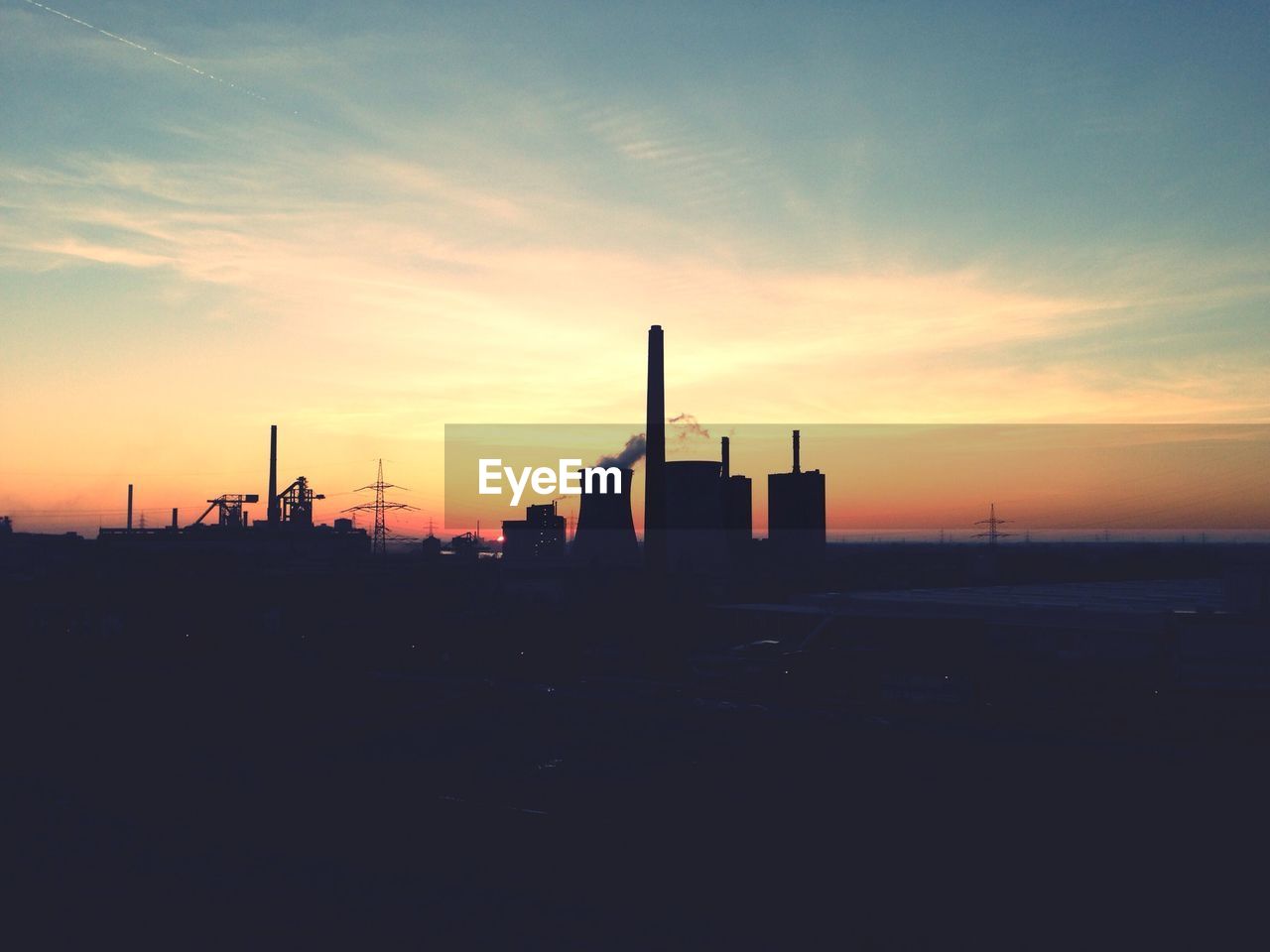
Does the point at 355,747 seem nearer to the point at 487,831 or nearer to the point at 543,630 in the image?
the point at 487,831

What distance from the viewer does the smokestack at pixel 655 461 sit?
58219 mm

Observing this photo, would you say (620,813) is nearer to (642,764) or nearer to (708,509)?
(642,764)

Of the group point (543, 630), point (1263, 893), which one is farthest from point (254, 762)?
point (543, 630)

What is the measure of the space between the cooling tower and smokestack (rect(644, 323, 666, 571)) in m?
26.7

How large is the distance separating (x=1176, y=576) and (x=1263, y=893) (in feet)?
313

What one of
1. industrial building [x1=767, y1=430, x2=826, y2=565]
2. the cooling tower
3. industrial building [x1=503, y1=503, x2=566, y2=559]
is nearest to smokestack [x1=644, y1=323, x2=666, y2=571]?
the cooling tower

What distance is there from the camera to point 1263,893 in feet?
51.1

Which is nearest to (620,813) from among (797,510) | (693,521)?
(693,521)

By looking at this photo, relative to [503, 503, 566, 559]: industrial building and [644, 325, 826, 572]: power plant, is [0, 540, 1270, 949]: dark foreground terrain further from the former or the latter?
[503, 503, 566, 559]: industrial building

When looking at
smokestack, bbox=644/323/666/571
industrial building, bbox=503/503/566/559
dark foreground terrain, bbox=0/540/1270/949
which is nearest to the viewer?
dark foreground terrain, bbox=0/540/1270/949

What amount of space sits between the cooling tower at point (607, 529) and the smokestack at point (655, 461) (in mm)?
26735

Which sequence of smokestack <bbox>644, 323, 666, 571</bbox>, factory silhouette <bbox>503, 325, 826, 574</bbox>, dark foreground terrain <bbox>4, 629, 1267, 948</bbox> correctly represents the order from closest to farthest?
dark foreground terrain <bbox>4, 629, 1267, 948</bbox> < smokestack <bbox>644, 323, 666, 571</bbox> < factory silhouette <bbox>503, 325, 826, 574</bbox>

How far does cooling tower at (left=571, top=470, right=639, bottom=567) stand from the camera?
87.2 metres

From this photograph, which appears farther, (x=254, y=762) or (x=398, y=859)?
(x=254, y=762)
